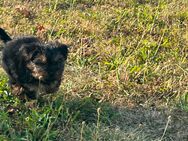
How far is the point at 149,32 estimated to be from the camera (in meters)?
7.30

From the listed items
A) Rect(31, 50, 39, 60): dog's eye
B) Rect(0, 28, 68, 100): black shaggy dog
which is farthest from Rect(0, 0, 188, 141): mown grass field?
Rect(31, 50, 39, 60): dog's eye

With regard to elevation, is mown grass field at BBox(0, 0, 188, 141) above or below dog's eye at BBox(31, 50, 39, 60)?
below

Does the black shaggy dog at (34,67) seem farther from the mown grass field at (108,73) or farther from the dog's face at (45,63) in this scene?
the mown grass field at (108,73)

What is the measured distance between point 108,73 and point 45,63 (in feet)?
4.69

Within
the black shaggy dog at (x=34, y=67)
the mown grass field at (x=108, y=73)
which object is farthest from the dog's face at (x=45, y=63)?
the mown grass field at (x=108, y=73)

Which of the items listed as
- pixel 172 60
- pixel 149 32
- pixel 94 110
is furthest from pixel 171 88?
pixel 149 32

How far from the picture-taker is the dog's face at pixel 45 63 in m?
4.81

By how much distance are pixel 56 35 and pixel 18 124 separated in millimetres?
2677

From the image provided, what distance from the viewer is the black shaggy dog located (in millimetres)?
4828

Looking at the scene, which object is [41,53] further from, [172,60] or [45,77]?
[172,60]

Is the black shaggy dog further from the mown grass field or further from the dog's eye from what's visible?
the mown grass field

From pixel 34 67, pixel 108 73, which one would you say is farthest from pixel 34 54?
pixel 108 73

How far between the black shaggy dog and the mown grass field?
0.51 ft

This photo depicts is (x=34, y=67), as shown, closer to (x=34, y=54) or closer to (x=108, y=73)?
(x=34, y=54)
